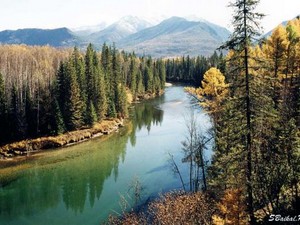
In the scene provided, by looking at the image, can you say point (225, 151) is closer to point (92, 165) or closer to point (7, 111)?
point (92, 165)

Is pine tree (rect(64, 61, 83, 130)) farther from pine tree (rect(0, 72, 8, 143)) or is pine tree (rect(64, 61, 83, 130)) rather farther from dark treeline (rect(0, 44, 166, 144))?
pine tree (rect(0, 72, 8, 143))

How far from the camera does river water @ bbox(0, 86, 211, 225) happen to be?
3938cm

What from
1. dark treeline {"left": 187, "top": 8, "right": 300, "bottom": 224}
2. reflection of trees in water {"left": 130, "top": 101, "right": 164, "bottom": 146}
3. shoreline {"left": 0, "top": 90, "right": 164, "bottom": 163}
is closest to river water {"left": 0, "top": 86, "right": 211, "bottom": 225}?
shoreline {"left": 0, "top": 90, "right": 164, "bottom": 163}

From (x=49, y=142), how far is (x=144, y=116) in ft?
110

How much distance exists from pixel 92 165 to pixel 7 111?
22.3m

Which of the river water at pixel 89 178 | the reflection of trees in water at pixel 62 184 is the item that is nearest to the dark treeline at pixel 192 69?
the river water at pixel 89 178

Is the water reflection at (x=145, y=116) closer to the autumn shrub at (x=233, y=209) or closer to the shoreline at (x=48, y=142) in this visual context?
the shoreline at (x=48, y=142)

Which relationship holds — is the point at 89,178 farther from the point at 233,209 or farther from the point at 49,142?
the point at 233,209

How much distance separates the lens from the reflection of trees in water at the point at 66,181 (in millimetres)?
41594

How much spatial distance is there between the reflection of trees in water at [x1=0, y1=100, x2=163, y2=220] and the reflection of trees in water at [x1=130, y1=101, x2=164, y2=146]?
986 cm

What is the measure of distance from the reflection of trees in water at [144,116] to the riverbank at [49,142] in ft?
25.1

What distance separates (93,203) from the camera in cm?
4103

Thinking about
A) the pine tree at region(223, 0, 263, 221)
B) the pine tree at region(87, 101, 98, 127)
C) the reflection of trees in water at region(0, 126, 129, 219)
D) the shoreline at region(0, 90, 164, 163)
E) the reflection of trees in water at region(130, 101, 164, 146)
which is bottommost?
the reflection of trees in water at region(0, 126, 129, 219)

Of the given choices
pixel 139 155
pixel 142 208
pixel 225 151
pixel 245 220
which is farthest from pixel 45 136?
pixel 245 220
